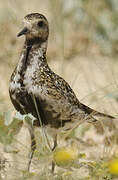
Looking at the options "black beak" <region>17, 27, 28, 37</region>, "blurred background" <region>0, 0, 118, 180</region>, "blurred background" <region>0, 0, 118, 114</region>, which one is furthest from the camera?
"blurred background" <region>0, 0, 118, 114</region>

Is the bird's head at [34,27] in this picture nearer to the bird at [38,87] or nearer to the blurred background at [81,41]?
the bird at [38,87]

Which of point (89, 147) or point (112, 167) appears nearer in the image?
point (112, 167)

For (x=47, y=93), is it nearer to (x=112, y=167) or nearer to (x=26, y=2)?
(x=112, y=167)

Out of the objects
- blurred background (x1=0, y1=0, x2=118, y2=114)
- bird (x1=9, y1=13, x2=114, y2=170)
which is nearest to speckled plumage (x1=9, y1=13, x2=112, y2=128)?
bird (x1=9, y1=13, x2=114, y2=170)

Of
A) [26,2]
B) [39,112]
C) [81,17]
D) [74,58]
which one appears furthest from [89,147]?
[26,2]

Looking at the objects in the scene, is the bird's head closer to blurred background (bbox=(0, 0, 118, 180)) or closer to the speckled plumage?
the speckled plumage

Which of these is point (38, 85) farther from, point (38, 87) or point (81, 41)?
point (81, 41)

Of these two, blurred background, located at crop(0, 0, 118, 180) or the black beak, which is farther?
blurred background, located at crop(0, 0, 118, 180)

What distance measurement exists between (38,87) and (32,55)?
225 mm

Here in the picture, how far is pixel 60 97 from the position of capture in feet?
10.3

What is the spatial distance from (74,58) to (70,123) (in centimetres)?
230

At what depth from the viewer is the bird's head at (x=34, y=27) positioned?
3.10m

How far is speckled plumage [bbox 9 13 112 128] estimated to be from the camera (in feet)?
10.0

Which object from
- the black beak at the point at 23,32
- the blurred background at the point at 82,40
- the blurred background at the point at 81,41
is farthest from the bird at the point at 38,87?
the blurred background at the point at 82,40
